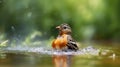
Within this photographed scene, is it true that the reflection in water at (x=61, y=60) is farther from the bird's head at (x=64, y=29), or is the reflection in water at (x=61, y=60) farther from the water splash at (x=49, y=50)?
the bird's head at (x=64, y=29)

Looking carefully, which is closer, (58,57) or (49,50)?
(58,57)

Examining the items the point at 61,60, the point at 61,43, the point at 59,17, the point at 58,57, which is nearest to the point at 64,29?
the point at 61,43

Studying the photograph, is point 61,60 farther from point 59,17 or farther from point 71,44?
point 59,17

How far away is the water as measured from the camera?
20.3 ft

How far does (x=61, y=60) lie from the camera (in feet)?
21.4

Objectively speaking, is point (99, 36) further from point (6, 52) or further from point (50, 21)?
point (6, 52)

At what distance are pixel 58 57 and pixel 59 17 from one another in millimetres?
2898

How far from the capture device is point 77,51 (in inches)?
302

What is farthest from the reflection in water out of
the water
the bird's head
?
the bird's head

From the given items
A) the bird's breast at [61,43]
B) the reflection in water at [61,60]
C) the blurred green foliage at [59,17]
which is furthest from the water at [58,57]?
the blurred green foliage at [59,17]

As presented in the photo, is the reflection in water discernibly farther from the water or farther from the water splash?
the water splash

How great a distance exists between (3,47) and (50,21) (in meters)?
1.80

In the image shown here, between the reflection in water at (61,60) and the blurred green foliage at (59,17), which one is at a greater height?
the blurred green foliage at (59,17)

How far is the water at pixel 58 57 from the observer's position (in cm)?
620
